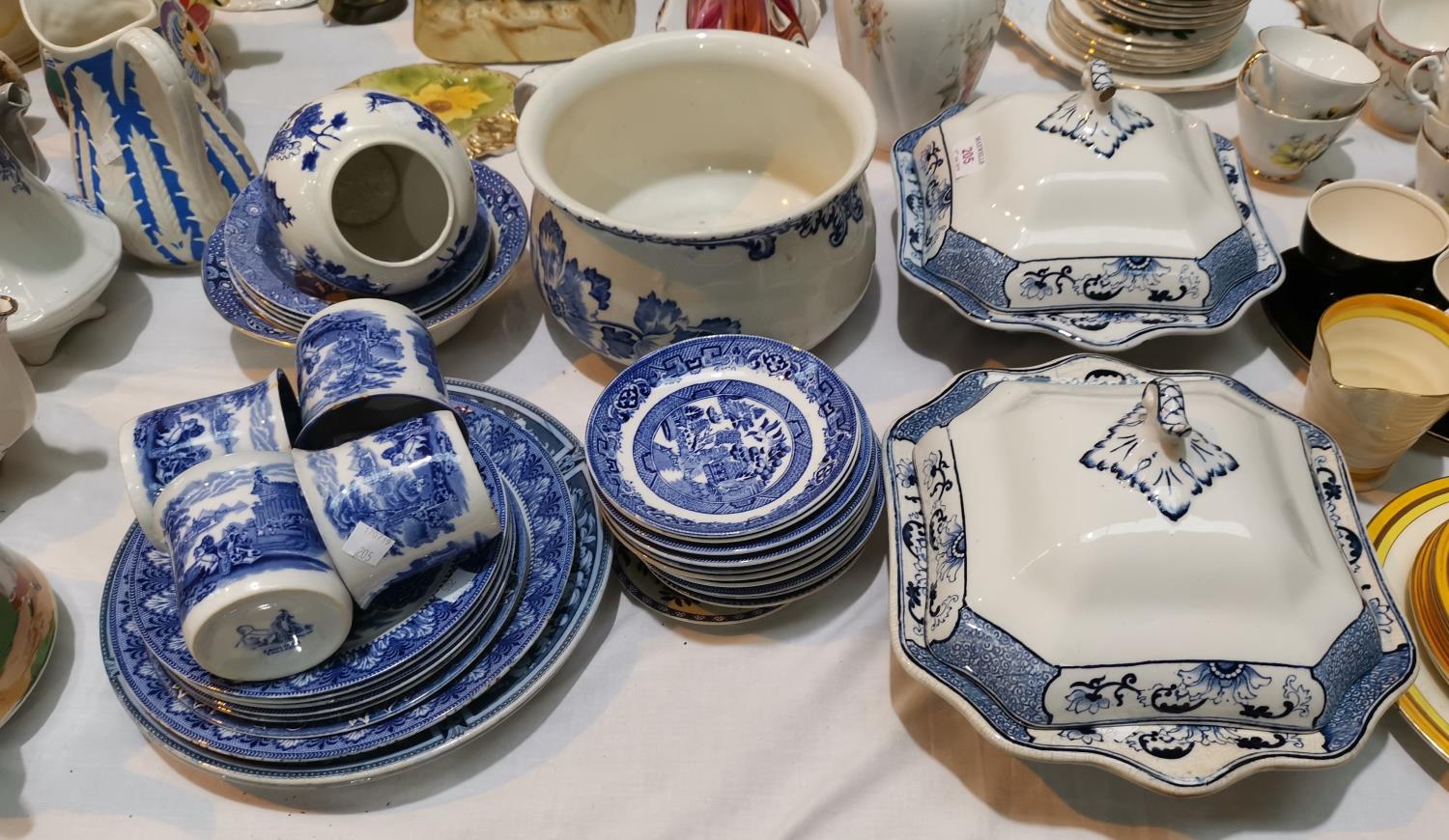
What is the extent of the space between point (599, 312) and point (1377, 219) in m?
0.70

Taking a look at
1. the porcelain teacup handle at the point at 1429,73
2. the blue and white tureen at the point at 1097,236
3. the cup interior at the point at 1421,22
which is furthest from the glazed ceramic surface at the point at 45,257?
the cup interior at the point at 1421,22

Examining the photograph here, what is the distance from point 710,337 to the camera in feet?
2.69

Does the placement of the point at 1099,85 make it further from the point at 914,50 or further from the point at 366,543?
the point at 366,543

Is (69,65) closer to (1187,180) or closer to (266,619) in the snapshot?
(266,619)

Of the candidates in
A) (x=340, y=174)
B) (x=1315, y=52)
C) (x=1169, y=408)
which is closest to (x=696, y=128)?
(x=340, y=174)

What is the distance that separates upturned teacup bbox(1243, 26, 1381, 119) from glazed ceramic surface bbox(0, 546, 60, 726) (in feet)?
3.76

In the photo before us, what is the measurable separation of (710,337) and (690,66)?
30 cm

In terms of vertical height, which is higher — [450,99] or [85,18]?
[85,18]

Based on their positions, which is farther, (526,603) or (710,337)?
(710,337)

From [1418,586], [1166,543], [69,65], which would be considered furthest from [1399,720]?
[69,65]

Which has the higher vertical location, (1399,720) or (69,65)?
(69,65)

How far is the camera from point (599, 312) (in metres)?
0.84

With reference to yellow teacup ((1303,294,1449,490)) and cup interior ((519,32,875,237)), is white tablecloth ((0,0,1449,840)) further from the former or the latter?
cup interior ((519,32,875,237))

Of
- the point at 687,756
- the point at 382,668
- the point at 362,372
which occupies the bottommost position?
the point at 687,756
